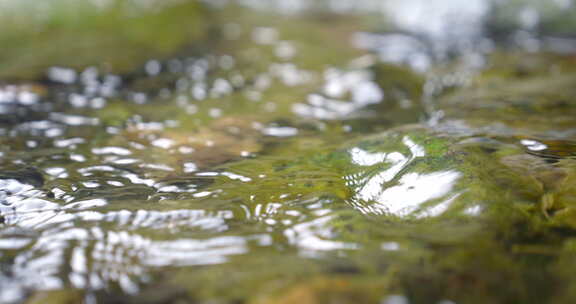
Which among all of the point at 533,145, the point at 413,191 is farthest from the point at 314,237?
the point at 533,145

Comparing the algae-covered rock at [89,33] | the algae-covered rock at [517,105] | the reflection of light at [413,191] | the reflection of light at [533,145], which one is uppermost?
the algae-covered rock at [89,33]

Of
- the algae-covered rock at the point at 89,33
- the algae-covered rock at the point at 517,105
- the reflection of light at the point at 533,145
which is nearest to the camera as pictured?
the reflection of light at the point at 533,145

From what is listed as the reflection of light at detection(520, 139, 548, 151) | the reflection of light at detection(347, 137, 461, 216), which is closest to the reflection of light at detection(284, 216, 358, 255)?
the reflection of light at detection(347, 137, 461, 216)

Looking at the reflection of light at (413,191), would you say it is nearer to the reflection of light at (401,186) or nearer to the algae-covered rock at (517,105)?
the reflection of light at (401,186)

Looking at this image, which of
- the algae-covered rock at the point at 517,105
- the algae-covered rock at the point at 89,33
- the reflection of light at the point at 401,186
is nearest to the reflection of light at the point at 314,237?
the reflection of light at the point at 401,186

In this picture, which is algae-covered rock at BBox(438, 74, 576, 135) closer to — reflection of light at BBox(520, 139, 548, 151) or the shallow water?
the shallow water

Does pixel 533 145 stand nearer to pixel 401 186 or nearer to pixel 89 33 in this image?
pixel 401 186
